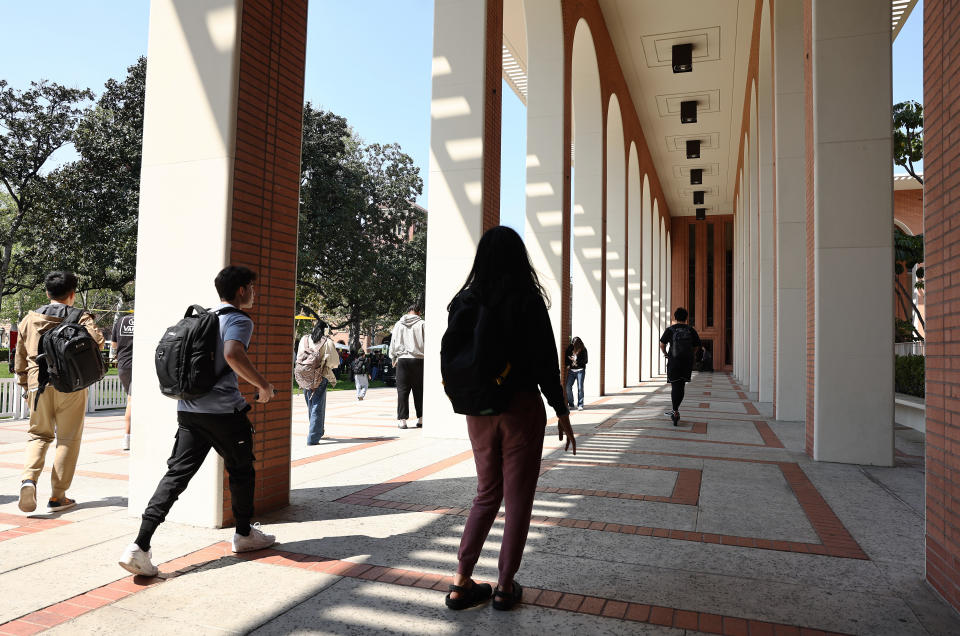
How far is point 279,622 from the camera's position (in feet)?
8.84

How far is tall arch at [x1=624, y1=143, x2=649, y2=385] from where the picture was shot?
22.7m

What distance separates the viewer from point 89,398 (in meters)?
11.6

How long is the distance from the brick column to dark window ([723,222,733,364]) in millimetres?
38379

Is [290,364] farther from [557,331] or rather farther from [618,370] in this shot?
[618,370]

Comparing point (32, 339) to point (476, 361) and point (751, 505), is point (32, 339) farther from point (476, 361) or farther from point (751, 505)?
point (751, 505)

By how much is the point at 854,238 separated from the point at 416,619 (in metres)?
6.26

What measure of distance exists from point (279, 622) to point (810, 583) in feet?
8.69

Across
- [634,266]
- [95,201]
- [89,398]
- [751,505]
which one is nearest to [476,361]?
[751,505]

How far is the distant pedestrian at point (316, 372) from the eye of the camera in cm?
782

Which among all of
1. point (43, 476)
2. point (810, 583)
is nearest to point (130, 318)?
point (43, 476)

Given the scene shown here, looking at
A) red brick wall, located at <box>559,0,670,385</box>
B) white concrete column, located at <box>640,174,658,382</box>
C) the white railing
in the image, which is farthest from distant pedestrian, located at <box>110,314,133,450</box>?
white concrete column, located at <box>640,174,658,382</box>

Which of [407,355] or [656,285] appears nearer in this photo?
[407,355]

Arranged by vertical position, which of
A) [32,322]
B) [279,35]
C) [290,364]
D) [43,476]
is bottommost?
[43,476]

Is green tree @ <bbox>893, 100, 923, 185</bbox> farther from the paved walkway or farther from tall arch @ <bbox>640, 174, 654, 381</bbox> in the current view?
tall arch @ <bbox>640, 174, 654, 381</bbox>
